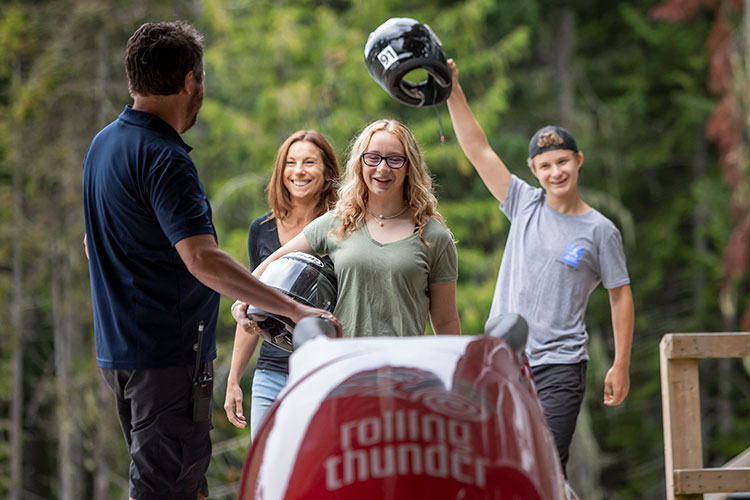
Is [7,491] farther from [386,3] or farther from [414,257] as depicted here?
[414,257]

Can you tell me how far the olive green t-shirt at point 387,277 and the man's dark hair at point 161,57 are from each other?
2.90ft

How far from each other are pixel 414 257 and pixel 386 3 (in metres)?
16.7

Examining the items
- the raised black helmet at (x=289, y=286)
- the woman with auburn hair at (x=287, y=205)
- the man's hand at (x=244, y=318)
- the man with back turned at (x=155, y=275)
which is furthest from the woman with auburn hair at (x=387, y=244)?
the woman with auburn hair at (x=287, y=205)

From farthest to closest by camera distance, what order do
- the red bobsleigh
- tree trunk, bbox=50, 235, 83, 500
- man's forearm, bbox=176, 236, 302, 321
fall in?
1. tree trunk, bbox=50, 235, 83, 500
2. man's forearm, bbox=176, 236, 302, 321
3. the red bobsleigh

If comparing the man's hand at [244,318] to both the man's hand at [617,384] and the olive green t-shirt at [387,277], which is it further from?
the man's hand at [617,384]

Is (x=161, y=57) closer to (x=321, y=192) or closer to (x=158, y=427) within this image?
(x=158, y=427)

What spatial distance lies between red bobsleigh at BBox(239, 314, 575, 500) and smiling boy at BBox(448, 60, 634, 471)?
81.6 inches

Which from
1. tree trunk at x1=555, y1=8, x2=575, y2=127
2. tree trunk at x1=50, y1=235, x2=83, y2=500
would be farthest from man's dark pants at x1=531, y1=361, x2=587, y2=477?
tree trunk at x1=555, y1=8, x2=575, y2=127

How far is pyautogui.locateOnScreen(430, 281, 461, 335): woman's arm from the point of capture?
356 cm

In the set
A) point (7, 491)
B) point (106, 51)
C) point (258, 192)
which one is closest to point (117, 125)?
point (258, 192)

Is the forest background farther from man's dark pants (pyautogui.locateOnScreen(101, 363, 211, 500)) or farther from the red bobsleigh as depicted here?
the red bobsleigh

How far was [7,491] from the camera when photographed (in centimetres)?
1986

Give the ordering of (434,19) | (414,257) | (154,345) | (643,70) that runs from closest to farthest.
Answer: (154,345), (414,257), (434,19), (643,70)

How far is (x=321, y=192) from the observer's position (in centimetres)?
445
